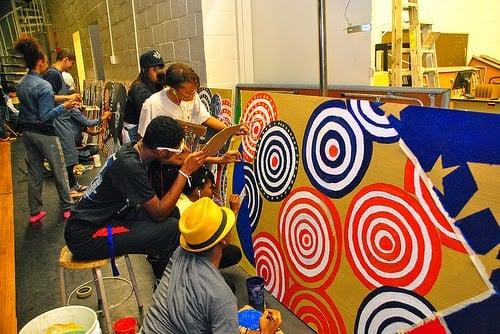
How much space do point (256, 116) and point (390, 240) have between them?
46.4 inches

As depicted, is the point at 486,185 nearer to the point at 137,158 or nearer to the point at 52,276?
the point at 137,158

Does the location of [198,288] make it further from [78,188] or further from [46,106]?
[78,188]

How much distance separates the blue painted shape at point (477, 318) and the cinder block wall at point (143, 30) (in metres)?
2.68

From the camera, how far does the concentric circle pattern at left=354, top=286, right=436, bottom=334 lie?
1.41m

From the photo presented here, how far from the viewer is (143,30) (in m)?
4.56

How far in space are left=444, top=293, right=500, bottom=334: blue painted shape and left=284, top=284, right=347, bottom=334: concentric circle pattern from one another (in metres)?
0.56

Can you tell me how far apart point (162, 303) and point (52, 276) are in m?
1.83

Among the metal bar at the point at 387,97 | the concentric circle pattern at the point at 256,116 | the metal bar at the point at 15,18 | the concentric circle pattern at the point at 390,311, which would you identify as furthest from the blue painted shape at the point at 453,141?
the metal bar at the point at 15,18

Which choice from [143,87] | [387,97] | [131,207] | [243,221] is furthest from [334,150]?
[143,87]

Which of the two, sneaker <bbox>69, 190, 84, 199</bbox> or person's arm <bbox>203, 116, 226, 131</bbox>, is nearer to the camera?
person's arm <bbox>203, 116, 226, 131</bbox>

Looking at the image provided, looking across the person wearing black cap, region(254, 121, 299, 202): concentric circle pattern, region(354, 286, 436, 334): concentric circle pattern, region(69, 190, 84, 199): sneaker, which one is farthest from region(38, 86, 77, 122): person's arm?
region(354, 286, 436, 334): concentric circle pattern

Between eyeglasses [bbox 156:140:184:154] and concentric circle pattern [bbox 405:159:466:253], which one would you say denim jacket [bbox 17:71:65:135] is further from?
concentric circle pattern [bbox 405:159:466:253]

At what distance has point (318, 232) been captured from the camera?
1851mm

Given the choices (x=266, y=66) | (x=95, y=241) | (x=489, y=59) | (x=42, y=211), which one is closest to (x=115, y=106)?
(x=42, y=211)
